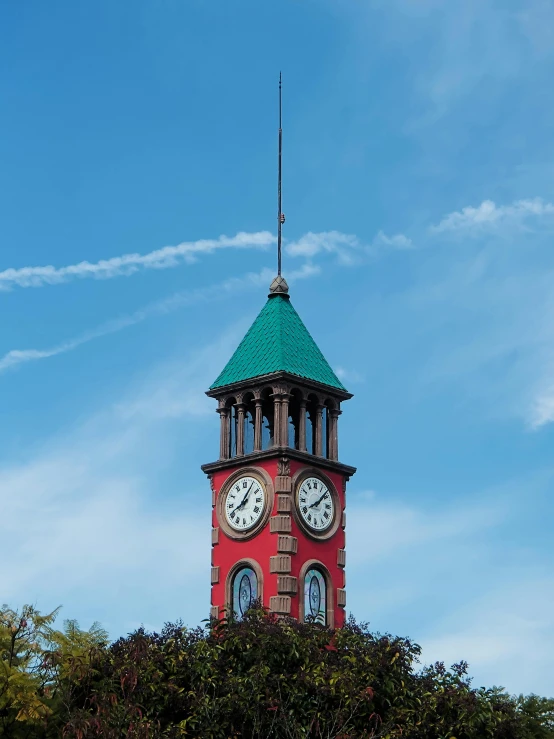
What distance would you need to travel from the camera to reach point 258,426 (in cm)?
5444

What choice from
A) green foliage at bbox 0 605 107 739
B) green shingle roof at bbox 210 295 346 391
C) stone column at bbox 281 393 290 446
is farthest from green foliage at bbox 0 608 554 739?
green shingle roof at bbox 210 295 346 391

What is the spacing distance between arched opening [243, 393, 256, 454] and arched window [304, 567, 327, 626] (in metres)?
4.84

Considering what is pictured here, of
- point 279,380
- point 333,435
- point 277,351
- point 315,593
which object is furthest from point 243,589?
point 277,351

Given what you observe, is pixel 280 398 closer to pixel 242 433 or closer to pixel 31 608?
pixel 242 433

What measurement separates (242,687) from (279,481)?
11.2 m

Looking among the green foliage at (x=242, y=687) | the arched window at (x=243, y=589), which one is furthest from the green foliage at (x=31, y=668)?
the arched window at (x=243, y=589)

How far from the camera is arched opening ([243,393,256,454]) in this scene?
180ft

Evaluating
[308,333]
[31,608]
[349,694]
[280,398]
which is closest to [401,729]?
[349,694]

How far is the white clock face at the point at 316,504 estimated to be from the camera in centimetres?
5366

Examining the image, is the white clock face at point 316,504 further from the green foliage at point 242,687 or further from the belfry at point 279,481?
the green foliage at point 242,687

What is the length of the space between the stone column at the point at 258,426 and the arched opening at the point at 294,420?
1.01m

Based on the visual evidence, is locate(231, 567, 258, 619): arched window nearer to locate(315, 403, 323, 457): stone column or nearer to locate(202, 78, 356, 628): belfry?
locate(202, 78, 356, 628): belfry

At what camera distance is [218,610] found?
53406mm

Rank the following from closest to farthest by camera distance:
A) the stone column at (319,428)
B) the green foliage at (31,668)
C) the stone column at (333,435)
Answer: the green foliage at (31,668)
the stone column at (319,428)
the stone column at (333,435)
